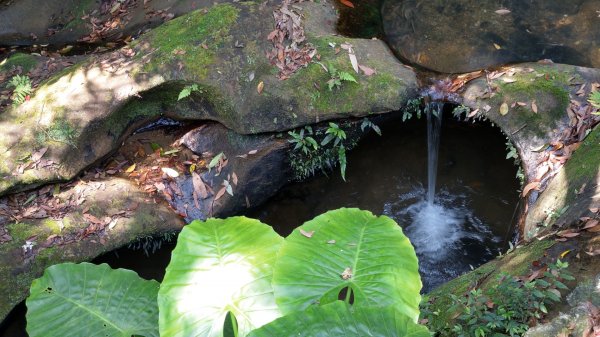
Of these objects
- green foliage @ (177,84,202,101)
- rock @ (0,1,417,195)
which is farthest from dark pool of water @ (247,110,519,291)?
green foliage @ (177,84,202,101)

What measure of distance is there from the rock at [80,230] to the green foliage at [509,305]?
358 cm

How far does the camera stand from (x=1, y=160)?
6293 millimetres

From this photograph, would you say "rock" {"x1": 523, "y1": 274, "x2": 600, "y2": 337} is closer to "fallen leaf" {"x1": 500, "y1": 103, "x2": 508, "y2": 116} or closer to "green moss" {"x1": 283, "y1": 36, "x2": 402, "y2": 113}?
"fallen leaf" {"x1": 500, "y1": 103, "x2": 508, "y2": 116}

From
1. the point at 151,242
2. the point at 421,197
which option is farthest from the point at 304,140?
the point at 151,242

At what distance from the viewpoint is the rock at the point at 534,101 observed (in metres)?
5.70

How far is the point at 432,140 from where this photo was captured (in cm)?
679

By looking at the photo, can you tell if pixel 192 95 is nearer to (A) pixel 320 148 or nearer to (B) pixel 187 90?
(B) pixel 187 90

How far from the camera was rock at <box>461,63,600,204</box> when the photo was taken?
570 cm

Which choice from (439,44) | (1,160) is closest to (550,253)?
(439,44)

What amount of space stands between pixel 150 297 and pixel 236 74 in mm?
3262

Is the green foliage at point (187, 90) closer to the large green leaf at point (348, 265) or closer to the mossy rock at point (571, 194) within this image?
the large green leaf at point (348, 265)

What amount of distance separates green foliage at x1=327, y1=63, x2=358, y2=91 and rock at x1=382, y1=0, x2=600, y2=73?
1205mm

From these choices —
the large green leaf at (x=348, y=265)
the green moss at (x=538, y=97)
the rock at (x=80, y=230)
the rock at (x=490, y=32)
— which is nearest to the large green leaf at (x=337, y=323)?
the large green leaf at (x=348, y=265)

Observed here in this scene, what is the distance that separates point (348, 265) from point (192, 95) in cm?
385
